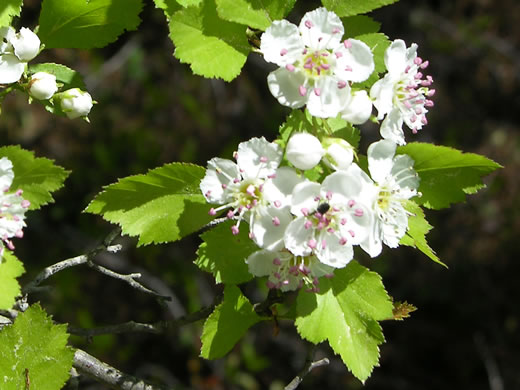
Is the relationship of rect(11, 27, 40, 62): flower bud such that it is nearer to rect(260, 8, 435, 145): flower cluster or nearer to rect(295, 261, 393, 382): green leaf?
rect(260, 8, 435, 145): flower cluster

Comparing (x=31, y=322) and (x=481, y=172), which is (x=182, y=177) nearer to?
(x=31, y=322)

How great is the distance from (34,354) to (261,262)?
0.48 metres

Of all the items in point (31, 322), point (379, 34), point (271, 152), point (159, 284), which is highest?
point (379, 34)

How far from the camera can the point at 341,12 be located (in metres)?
1.26

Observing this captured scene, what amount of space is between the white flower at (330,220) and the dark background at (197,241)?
201 cm

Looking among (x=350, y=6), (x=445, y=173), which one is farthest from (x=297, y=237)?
(x=350, y=6)

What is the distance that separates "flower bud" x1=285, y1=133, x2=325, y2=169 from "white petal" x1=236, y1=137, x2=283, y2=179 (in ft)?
0.16

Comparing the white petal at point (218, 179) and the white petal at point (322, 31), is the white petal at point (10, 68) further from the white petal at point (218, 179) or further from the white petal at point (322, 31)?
the white petal at point (322, 31)

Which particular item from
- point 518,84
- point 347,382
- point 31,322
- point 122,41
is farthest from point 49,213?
point 518,84

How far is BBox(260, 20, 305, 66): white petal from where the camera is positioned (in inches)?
46.5

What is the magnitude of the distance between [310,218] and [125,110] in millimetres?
2668

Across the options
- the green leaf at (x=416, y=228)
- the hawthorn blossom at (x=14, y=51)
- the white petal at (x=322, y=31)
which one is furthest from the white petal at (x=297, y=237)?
the hawthorn blossom at (x=14, y=51)

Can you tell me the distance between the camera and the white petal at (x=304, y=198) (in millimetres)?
1154

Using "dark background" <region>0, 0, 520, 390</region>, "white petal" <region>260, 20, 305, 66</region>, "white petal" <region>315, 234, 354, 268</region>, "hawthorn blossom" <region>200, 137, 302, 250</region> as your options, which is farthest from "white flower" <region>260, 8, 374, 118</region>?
"dark background" <region>0, 0, 520, 390</region>
